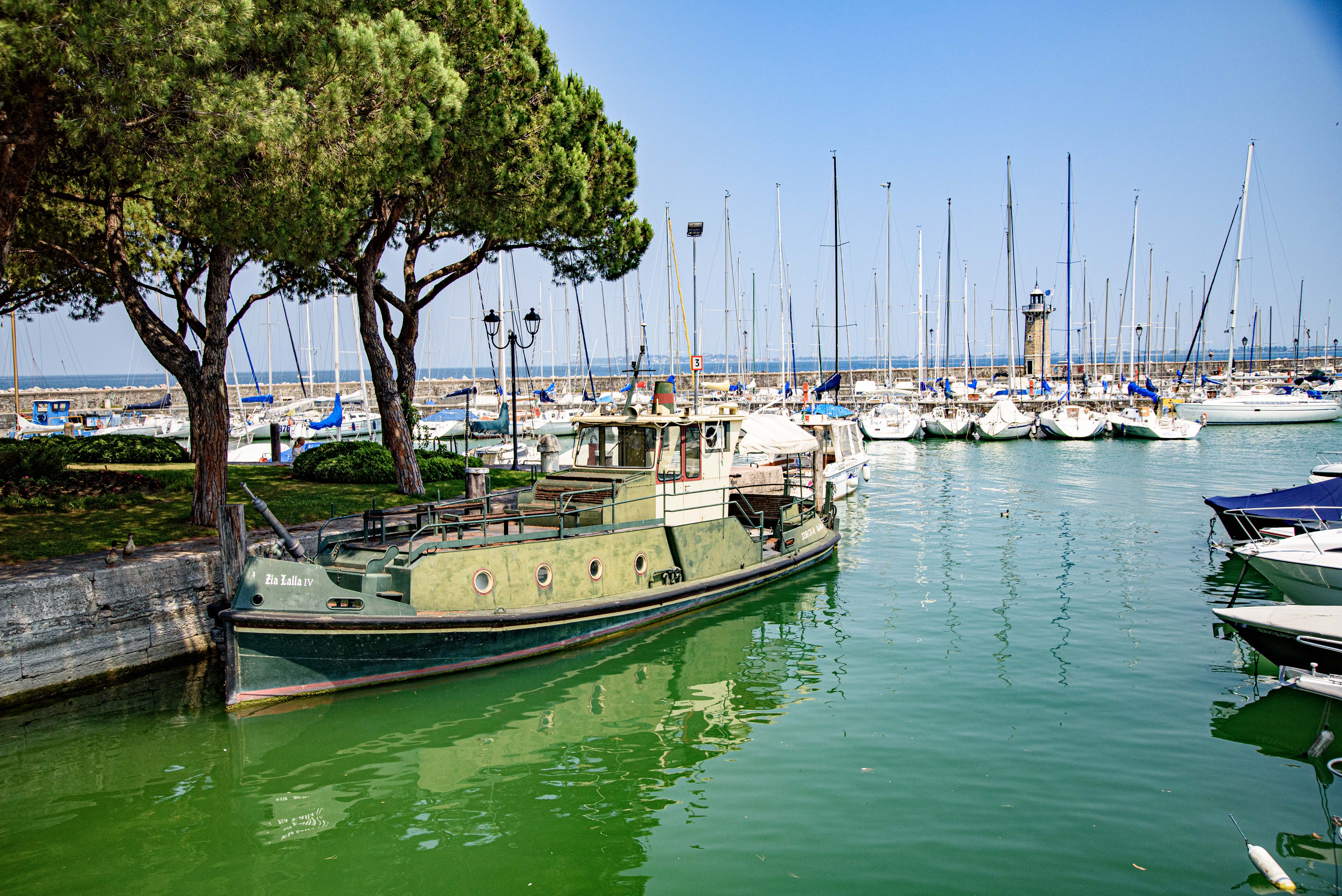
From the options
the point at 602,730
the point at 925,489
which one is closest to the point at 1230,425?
the point at 925,489

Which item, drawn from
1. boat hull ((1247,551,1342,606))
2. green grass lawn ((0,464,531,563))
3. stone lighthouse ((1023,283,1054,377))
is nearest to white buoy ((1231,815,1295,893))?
boat hull ((1247,551,1342,606))

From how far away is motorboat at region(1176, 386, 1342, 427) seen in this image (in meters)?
51.7

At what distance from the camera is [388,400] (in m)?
A: 19.7

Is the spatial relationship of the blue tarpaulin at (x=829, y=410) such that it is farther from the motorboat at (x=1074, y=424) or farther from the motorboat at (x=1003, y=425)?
the motorboat at (x=1074, y=424)

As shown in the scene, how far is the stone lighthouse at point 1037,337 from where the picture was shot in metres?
70.9

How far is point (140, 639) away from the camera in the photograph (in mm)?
11820

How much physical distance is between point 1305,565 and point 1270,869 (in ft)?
23.4

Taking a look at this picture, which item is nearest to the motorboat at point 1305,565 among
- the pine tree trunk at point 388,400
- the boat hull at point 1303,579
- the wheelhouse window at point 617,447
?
the boat hull at point 1303,579

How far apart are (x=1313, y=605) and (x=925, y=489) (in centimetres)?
1990

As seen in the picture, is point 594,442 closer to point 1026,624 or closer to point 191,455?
point 1026,624

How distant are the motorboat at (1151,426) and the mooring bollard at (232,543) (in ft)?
156

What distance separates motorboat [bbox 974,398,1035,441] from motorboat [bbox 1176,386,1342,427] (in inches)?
436

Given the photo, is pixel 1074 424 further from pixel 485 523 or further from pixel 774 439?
pixel 485 523

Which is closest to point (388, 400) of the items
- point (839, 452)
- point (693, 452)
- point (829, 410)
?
point (693, 452)
